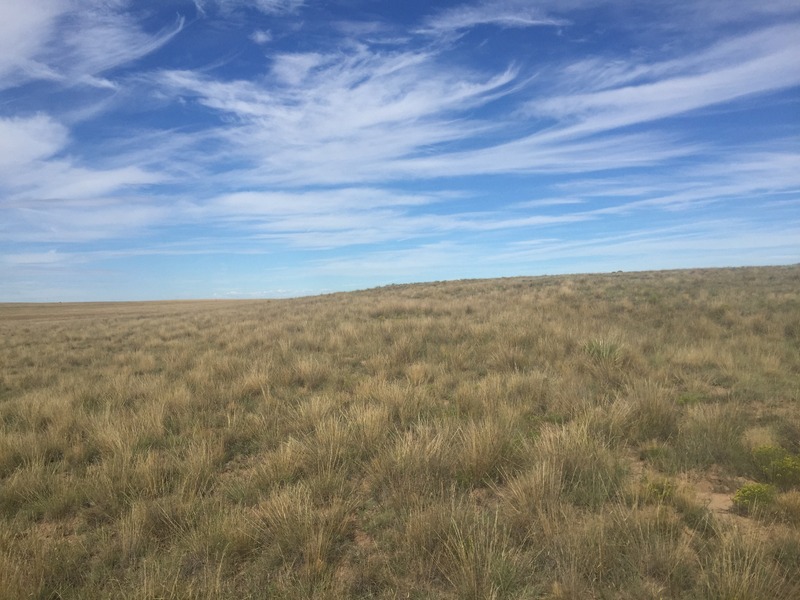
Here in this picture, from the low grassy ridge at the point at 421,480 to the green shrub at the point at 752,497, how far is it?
2cm

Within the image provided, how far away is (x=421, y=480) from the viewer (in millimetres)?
4094

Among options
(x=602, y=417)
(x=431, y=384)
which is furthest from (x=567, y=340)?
(x=602, y=417)

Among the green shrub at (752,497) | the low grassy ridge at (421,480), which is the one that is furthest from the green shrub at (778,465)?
the green shrub at (752,497)

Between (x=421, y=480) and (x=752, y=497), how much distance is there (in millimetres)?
2797

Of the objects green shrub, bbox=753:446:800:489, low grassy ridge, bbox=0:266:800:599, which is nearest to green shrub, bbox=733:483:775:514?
low grassy ridge, bbox=0:266:800:599

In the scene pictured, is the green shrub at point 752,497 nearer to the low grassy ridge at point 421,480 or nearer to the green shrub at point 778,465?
the low grassy ridge at point 421,480

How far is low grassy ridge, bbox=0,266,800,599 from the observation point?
295cm

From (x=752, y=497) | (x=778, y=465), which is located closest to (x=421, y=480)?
(x=752, y=497)

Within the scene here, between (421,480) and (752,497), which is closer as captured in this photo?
(752,497)

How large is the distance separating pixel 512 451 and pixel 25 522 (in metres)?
4.66

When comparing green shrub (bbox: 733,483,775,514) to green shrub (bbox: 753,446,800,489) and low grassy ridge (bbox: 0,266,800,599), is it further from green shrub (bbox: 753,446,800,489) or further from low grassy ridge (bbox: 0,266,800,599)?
green shrub (bbox: 753,446,800,489)

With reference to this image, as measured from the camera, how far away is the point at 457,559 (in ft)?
9.96

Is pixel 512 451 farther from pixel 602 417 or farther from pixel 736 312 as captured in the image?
pixel 736 312

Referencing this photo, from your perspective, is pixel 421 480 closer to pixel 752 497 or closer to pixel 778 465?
pixel 752 497
